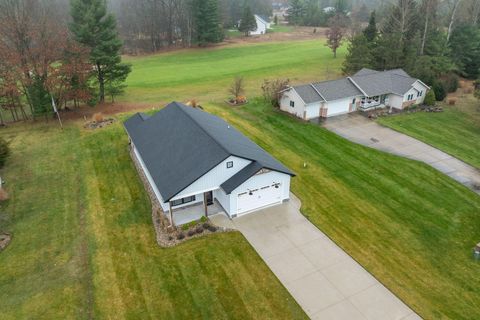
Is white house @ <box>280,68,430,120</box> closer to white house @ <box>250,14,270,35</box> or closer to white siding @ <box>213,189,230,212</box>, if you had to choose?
white siding @ <box>213,189,230,212</box>

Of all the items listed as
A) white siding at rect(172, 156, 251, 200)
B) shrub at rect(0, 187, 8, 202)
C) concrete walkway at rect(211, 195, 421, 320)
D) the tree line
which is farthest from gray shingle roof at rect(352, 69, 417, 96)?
shrub at rect(0, 187, 8, 202)

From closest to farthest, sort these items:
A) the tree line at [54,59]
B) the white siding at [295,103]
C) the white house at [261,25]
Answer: the tree line at [54,59] → the white siding at [295,103] → the white house at [261,25]

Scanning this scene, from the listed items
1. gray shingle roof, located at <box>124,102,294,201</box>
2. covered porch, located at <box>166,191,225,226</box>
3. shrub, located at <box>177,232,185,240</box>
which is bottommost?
shrub, located at <box>177,232,185,240</box>

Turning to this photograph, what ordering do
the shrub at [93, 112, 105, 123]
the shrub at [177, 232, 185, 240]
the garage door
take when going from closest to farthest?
the shrub at [177, 232, 185, 240], the garage door, the shrub at [93, 112, 105, 123]

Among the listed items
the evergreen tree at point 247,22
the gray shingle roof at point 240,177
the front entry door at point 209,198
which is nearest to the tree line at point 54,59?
the front entry door at point 209,198

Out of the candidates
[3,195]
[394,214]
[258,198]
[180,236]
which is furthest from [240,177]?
[3,195]

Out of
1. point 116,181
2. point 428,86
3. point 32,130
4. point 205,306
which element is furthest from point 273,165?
point 428,86

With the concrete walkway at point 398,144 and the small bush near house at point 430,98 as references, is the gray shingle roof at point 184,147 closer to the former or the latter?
the concrete walkway at point 398,144

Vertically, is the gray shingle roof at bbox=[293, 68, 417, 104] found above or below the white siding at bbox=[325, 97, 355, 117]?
above
